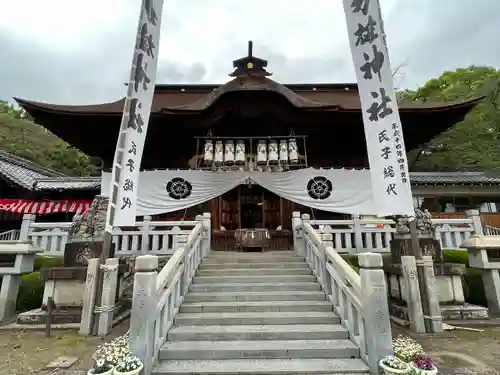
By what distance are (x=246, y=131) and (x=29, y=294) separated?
8279 millimetres

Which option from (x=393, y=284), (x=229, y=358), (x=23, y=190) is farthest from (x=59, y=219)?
(x=393, y=284)

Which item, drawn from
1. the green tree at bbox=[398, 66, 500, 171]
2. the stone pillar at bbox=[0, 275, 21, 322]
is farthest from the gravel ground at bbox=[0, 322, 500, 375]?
the green tree at bbox=[398, 66, 500, 171]

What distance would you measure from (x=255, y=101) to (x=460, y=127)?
17.2 m

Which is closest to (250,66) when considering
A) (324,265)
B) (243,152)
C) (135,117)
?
(243,152)

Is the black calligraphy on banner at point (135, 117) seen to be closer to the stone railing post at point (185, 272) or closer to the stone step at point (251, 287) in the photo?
the stone railing post at point (185, 272)

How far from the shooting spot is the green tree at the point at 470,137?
61.7 ft

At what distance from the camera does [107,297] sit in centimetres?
596

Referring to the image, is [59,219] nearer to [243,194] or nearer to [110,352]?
[243,194]

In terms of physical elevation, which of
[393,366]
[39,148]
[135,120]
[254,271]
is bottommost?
[393,366]

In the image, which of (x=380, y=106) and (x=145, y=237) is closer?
(x=380, y=106)

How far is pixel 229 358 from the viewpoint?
4355 mm

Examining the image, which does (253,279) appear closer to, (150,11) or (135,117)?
(135,117)

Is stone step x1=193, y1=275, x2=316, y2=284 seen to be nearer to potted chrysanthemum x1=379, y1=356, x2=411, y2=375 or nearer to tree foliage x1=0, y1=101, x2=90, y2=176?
potted chrysanthemum x1=379, y1=356, x2=411, y2=375

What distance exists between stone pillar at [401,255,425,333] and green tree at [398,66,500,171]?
1651 cm
